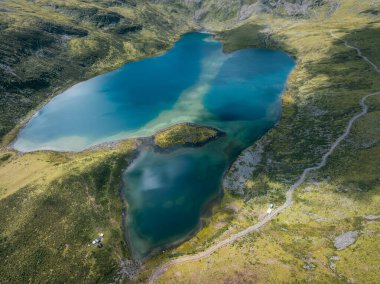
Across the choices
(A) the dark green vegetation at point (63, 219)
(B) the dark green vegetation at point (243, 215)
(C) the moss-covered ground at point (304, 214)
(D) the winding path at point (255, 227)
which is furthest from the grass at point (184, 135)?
(D) the winding path at point (255, 227)

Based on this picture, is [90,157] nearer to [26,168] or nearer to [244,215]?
[26,168]

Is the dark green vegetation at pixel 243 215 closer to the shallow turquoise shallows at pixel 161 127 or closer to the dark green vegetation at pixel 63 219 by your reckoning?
the dark green vegetation at pixel 63 219

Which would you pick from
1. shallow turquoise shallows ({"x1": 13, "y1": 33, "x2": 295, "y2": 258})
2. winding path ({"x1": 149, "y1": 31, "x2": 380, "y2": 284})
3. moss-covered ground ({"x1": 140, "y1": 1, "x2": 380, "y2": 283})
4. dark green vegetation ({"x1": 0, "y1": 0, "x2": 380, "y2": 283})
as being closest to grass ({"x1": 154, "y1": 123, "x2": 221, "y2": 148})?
shallow turquoise shallows ({"x1": 13, "y1": 33, "x2": 295, "y2": 258})

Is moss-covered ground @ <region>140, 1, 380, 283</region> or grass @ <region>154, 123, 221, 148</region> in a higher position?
moss-covered ground @ <region>140, 1, 380, 283</region>

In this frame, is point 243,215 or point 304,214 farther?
point 243,215

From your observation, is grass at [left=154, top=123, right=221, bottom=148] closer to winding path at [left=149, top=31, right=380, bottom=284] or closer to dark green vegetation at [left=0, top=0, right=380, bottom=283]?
dark green vegetation at [left=0, top=0, right=380, bottom=283]

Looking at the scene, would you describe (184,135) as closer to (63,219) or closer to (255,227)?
(255,227)

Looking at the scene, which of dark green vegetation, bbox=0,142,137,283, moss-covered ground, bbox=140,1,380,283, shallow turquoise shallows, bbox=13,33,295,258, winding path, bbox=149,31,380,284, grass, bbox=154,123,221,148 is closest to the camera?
moss-covered ground, bbox=140,1,380,283

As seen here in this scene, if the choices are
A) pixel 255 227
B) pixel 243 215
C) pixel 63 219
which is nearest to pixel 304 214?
pixel 255 227

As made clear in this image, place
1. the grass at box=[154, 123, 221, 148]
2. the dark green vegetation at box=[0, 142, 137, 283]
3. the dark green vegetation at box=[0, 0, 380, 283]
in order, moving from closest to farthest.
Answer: the dark green vegetation at box=[0, 0, 380, 283] → the dark green vegetation at box=[0, 142, 137, 283] → the grass at box=[154, 123, 221, 148]
